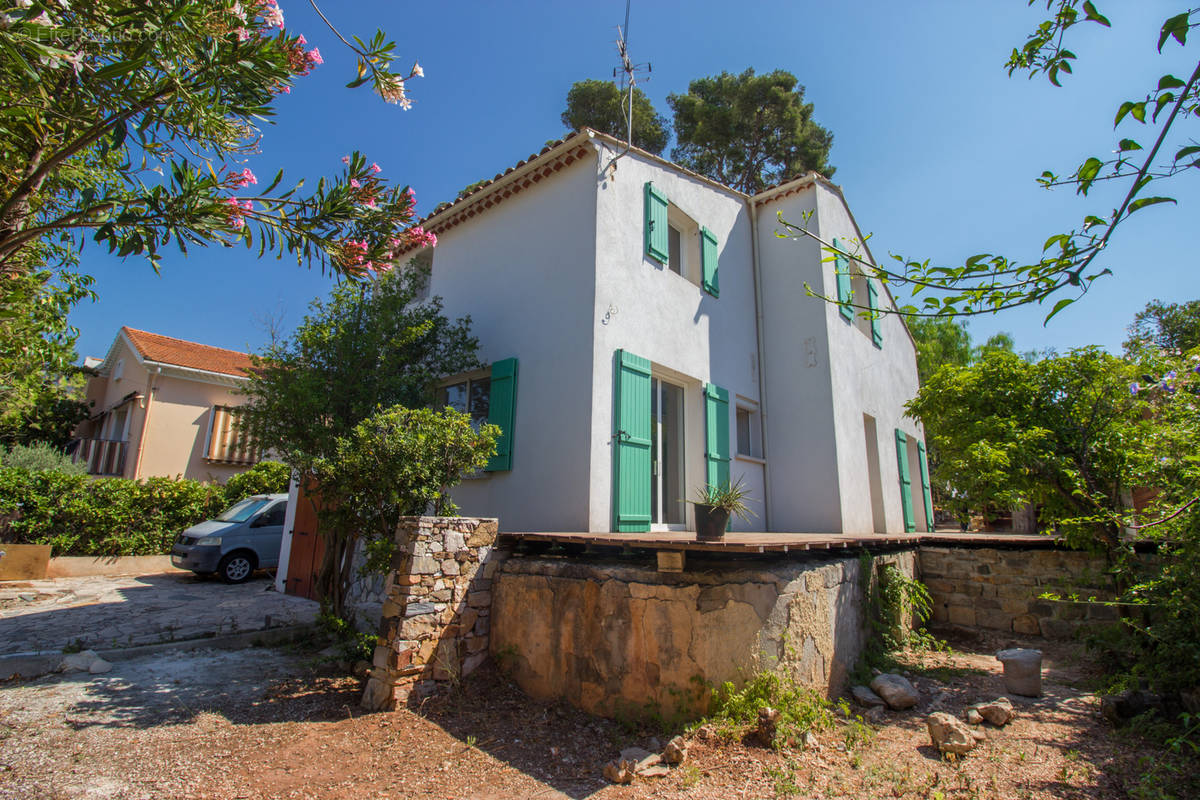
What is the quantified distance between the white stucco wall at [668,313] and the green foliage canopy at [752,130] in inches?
355

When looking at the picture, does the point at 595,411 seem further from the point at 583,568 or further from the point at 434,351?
the point at 434,351

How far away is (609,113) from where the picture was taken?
16.4 metres

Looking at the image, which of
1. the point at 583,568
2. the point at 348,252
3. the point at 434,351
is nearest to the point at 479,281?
the point at 434,351

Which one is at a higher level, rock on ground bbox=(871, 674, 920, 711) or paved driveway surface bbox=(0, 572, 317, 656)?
paved driveway surface bbox=(0, 572, 317, 656)

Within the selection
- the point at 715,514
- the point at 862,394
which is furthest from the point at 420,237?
the point at 862,394

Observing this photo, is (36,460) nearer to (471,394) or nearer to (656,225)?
(471,394)

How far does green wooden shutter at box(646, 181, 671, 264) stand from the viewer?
6.82 metres

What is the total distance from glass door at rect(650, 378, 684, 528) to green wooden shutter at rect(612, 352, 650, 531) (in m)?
0.43

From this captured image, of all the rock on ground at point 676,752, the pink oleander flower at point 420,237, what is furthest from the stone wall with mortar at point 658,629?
the pink oleander flower at point 420,237

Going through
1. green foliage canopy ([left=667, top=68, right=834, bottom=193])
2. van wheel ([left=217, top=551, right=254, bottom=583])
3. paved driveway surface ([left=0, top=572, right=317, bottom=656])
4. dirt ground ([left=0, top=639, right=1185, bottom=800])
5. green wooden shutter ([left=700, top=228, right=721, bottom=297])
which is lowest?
dirt ground ([left=0, top=639, right=1185, bottom=800])

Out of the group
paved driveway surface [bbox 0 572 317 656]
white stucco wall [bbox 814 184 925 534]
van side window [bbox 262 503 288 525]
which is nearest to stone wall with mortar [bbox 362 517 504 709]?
paved driveway surface [bbox 0 572 317 656]

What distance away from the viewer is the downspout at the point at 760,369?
26.3 feet

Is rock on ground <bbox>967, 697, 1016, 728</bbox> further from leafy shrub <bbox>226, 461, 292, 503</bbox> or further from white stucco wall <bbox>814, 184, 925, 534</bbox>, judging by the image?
leafy shrub <bbox>226, 461, 292, 503</bbox>

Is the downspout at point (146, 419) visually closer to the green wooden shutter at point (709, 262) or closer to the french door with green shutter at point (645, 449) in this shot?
the french door with green shutter at point (645, 449)
